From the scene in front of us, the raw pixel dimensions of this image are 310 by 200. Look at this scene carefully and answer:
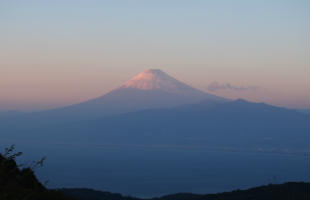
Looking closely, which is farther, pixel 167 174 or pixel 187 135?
pixel 187 135

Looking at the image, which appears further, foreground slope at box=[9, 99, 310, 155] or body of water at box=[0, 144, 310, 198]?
foreground slope at box=[9, 99, 310, 155]

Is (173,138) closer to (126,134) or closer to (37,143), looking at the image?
(126,134)

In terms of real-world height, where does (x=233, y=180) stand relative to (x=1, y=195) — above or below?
below

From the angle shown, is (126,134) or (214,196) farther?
(126,134)

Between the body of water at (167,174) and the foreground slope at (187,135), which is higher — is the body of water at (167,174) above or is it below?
below

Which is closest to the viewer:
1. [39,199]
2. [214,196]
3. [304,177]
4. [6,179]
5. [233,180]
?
[39,199]

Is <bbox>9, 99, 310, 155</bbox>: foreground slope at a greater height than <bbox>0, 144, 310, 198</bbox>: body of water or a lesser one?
greater

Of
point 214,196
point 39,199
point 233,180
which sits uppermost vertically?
point 39,199

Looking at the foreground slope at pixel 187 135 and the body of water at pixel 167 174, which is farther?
the foreground slope at pixel 187 135

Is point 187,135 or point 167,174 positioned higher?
point 187,135

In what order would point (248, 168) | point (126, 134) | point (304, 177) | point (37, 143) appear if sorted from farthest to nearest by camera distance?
1. point (126, 134)
2. point (37, 143)
3. point (248, 168)
4. point (304, 177)

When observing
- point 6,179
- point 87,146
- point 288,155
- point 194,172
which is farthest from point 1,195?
point 87,146
